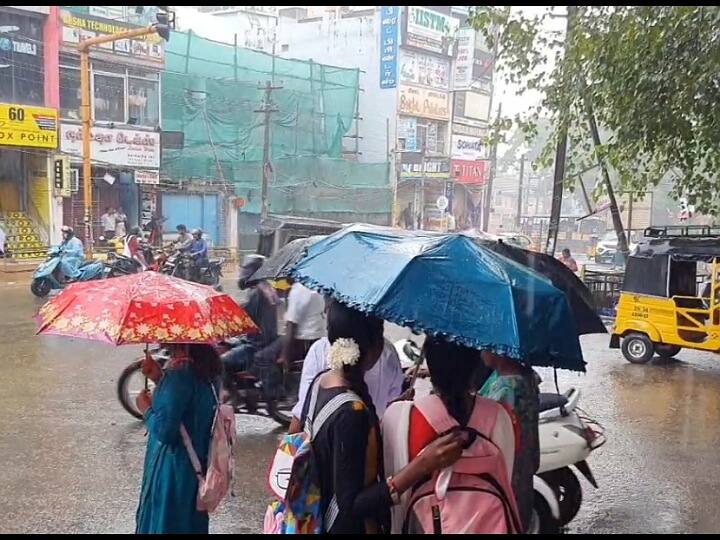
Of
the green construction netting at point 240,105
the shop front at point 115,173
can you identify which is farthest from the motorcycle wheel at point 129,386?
the green construction netting at point 240,105

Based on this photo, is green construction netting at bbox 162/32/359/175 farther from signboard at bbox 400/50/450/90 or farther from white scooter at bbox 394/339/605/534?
white scooter at bbox 394/339/605/534

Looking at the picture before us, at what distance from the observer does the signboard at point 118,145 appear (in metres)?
21.6

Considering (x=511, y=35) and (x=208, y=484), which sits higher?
(x=511, y=35)

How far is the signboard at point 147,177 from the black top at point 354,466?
22821mm

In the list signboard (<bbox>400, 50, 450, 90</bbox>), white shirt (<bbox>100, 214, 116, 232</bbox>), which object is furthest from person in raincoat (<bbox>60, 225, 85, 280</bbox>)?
signboard (<bbox>400, 50, 450, 90</bbox>)

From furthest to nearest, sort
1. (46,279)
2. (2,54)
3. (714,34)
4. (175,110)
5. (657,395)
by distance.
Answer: (175,110), (2,54), (46,279), (657,395), (714,34)

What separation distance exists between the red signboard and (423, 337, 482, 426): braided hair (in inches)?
978

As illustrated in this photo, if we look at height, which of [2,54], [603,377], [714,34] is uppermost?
[2,54]

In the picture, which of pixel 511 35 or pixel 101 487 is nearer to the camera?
pixel 101 487

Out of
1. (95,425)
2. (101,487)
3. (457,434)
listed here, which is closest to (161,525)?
(457,434)

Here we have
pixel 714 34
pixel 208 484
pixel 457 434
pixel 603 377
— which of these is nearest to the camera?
pixel 457 434

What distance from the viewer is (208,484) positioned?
280 centimetres

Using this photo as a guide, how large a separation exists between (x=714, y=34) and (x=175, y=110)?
72.4 feet

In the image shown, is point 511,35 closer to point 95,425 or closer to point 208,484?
point 95,425
